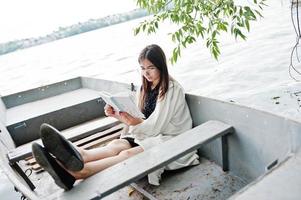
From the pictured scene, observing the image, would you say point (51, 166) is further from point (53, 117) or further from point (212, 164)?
point (53, 117)

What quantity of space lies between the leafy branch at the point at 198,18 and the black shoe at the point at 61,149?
0.90 m

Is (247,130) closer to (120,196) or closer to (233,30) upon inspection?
(233,30)

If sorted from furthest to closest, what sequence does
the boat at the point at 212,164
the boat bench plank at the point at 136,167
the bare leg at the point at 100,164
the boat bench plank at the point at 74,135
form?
1. the boat bench plank at the point at 74,135
2. the bare leg at the point at 100,164
3. the boat bench plank at the point at 136,167
4. the boat at the point at 212,164

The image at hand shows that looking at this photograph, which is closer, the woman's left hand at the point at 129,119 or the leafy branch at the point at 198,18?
the leafy branch at the point at 198,18

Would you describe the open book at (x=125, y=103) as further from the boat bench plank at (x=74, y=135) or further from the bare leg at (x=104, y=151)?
the boat bench plank at (x=74, y=135)

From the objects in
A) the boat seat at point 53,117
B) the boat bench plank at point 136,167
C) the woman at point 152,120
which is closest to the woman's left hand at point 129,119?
the woman at point 152,120

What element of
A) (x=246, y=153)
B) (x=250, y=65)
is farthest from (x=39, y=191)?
(x=250, y=65)

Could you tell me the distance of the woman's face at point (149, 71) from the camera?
2340 millimetres

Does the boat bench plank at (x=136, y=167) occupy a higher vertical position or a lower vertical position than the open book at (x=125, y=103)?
→ lower

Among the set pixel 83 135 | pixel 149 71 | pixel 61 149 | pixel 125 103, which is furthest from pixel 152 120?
pixel 83 135

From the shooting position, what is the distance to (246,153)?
2.10m

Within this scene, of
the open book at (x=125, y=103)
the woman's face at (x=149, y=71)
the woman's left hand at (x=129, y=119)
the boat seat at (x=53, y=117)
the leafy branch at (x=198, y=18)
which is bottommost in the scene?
the boat seat at (x=53, y=117)

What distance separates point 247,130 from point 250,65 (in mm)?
5990

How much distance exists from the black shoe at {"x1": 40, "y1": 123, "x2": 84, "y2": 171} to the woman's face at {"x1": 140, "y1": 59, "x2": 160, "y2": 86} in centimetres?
90
